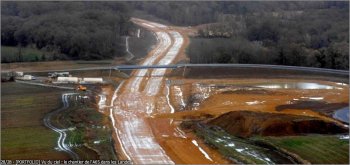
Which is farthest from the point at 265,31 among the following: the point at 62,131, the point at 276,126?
the point at 62,131

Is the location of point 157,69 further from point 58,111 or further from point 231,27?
point 231,27

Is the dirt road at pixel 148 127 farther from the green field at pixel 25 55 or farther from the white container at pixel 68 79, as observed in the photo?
the green field at pixel 25 55

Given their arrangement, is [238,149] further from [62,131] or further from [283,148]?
[62,131]

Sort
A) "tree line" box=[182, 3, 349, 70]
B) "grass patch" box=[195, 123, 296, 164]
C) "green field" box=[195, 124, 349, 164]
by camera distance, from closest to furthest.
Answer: "green field" box=[195, 124, 349, 164] < "grass patch" box=[195, 123, 296, 164] < "tree line" box=[182, 3, 349, 70]

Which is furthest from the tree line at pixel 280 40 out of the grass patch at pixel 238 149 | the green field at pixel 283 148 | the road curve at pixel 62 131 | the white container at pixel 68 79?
the green field at pixel 283 148

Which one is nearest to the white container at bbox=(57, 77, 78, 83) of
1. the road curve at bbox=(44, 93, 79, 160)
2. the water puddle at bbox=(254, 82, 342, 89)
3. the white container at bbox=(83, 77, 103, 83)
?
the white container at bbox=(83, 77, 103, 83)

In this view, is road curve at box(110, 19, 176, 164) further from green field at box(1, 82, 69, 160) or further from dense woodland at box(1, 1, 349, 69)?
dense woodland at box(1, 1, 349, 69)
